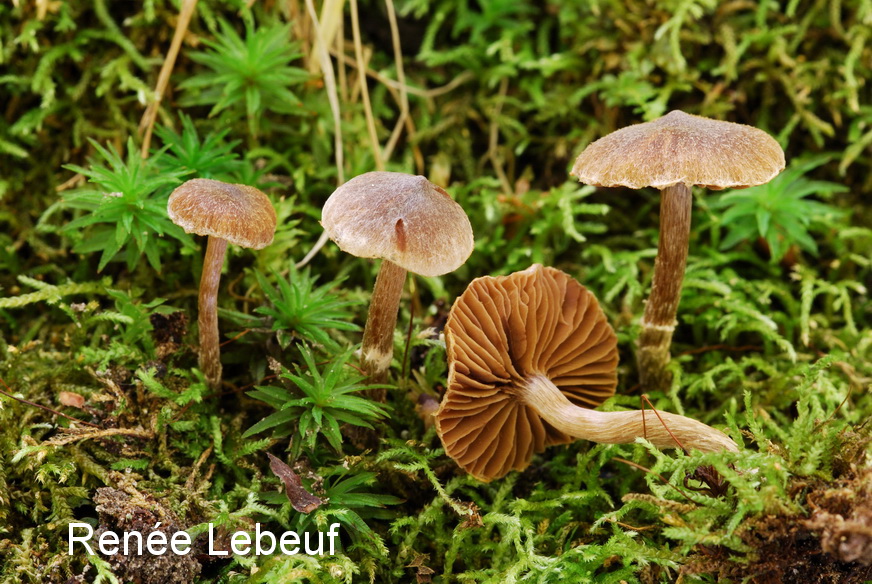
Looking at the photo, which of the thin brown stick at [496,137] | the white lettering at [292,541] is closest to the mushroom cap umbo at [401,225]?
the white lettering at [292,541]

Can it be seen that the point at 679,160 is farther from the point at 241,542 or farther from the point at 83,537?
the point at 83,537

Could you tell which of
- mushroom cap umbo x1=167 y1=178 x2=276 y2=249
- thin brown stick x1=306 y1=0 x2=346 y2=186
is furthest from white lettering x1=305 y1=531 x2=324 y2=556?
thin brown stick x1=306 y1=0 x2=346 y2=186

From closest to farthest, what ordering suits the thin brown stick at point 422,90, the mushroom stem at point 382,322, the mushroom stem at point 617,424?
the mushroom stem at point 617,424, the mushroom stem at point 382,322, the thin brown stick at point 422,90

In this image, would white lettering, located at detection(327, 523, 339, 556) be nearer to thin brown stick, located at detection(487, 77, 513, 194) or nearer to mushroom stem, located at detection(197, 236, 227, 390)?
mushroom stem, located at detection(197, 236, 227, 390)

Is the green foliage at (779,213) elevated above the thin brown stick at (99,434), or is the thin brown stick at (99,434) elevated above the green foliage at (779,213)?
the green foliage at (779,213)

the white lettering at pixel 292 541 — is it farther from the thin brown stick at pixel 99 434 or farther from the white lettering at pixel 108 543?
the thin brown stick at pixel 99 434
